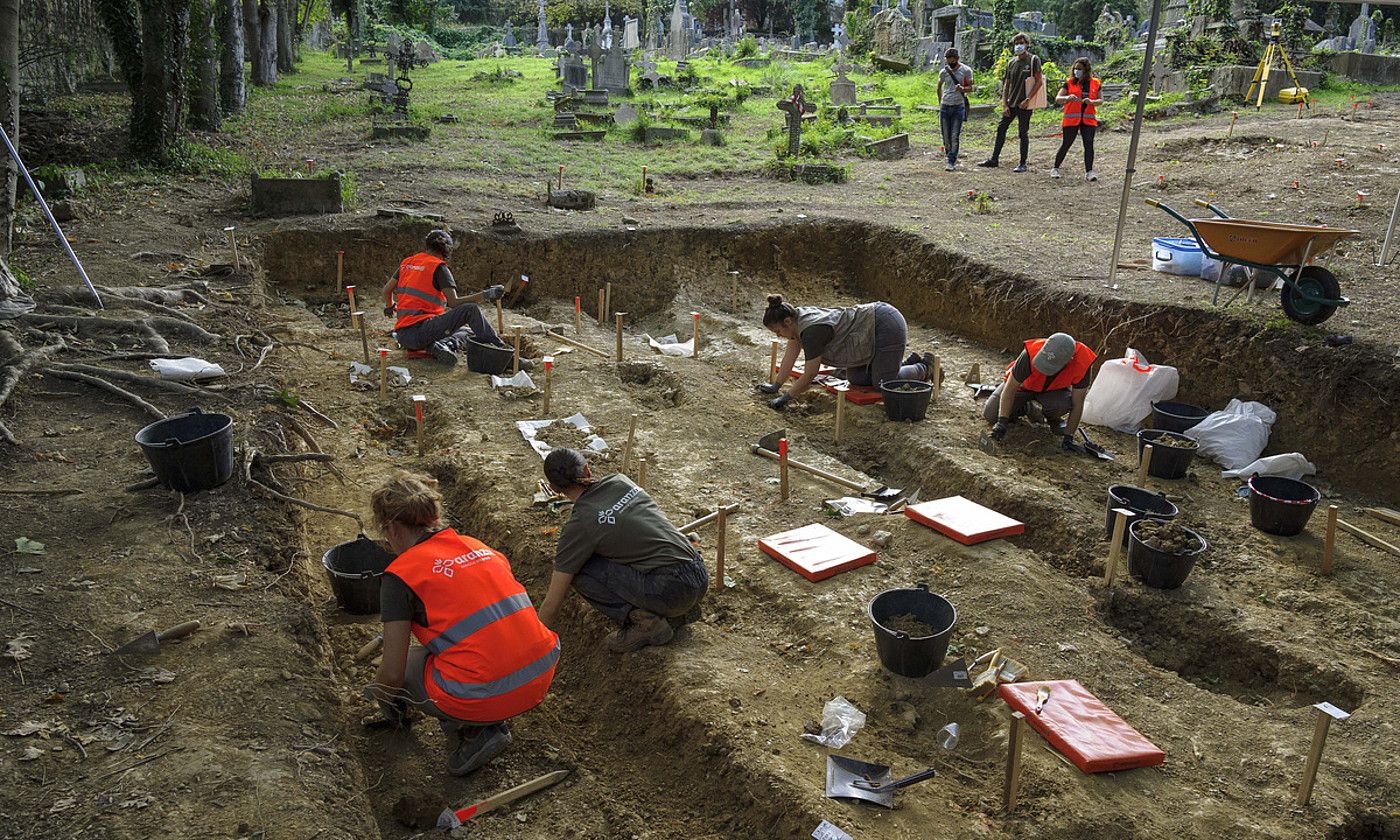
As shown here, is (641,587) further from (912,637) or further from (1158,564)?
(1158,564)

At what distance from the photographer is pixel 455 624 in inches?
143

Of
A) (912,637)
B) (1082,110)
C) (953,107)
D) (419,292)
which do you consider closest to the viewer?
(912,637)

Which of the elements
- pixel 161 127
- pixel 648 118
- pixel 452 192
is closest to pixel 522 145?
pixel 648 118

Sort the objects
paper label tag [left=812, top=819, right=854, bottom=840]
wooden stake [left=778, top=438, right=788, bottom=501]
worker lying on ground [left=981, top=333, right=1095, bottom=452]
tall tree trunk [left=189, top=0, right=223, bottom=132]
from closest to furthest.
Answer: paper label tag [left=812, top=819, right=854, bottom=840], wooden stake [left=778, top=438, right=788, bottom=501], worker lying on ground [left=981, top=333, right=1095, bottom=452], tall tree trunk [left=189, top=0, right=223, bottom=132]

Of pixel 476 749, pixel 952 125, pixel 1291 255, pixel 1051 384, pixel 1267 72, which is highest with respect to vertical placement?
pixel 1267 72

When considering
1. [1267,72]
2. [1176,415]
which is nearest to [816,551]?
[1176,415]

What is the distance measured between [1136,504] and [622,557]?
3.75 meters

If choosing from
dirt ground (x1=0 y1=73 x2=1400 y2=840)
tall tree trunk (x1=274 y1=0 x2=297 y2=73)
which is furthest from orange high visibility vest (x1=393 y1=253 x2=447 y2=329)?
tall tree trunk (x1=274 y1=0 x2=297 y2=73)

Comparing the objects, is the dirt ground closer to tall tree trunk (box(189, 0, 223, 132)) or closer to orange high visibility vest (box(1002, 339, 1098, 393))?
orange high visibility vest (box(1002, 339, 1098, 393))

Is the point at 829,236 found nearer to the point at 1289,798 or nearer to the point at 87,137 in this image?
the point at 1289,798

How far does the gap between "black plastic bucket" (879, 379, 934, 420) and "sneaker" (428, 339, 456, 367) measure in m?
4.13

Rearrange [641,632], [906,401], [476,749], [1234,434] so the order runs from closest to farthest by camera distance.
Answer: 1. [476,749]
2. [641,632]
3. [1234,434]
4. [906,401]

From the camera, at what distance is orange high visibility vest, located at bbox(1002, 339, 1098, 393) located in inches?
280

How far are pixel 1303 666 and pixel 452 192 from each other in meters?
11.9
